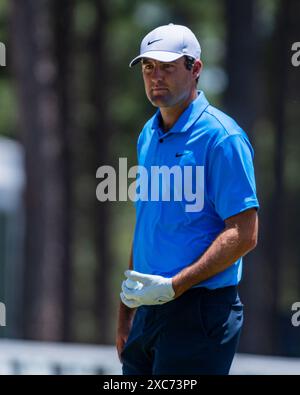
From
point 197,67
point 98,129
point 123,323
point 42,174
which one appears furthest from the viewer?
point 98,129

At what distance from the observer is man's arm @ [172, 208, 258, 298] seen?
13.2 feet

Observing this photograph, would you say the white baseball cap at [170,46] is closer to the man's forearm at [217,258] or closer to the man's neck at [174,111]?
the man's neck at [174,111]

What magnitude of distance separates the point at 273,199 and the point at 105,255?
492cm

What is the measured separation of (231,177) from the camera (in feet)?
13.3

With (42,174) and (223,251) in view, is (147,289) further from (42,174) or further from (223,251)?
(42,174)

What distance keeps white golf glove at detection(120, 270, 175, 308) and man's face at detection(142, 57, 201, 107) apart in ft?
2.14

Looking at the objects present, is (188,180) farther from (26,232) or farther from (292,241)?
(292,241)

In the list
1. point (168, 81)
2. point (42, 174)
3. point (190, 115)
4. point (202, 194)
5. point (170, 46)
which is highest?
point (170, 46)

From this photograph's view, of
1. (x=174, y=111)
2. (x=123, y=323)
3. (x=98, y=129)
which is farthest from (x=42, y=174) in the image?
(x=174, y=111)

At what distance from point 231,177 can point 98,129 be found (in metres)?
20.7

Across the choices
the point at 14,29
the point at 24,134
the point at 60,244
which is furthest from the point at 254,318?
the point at 14,29

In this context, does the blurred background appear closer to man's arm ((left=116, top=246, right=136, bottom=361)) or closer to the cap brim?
man's arm ((left=116, top=246, right=136, bottom=361))

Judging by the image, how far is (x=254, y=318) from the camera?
17.4 metres


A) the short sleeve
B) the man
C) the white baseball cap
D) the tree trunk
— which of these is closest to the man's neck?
the man
